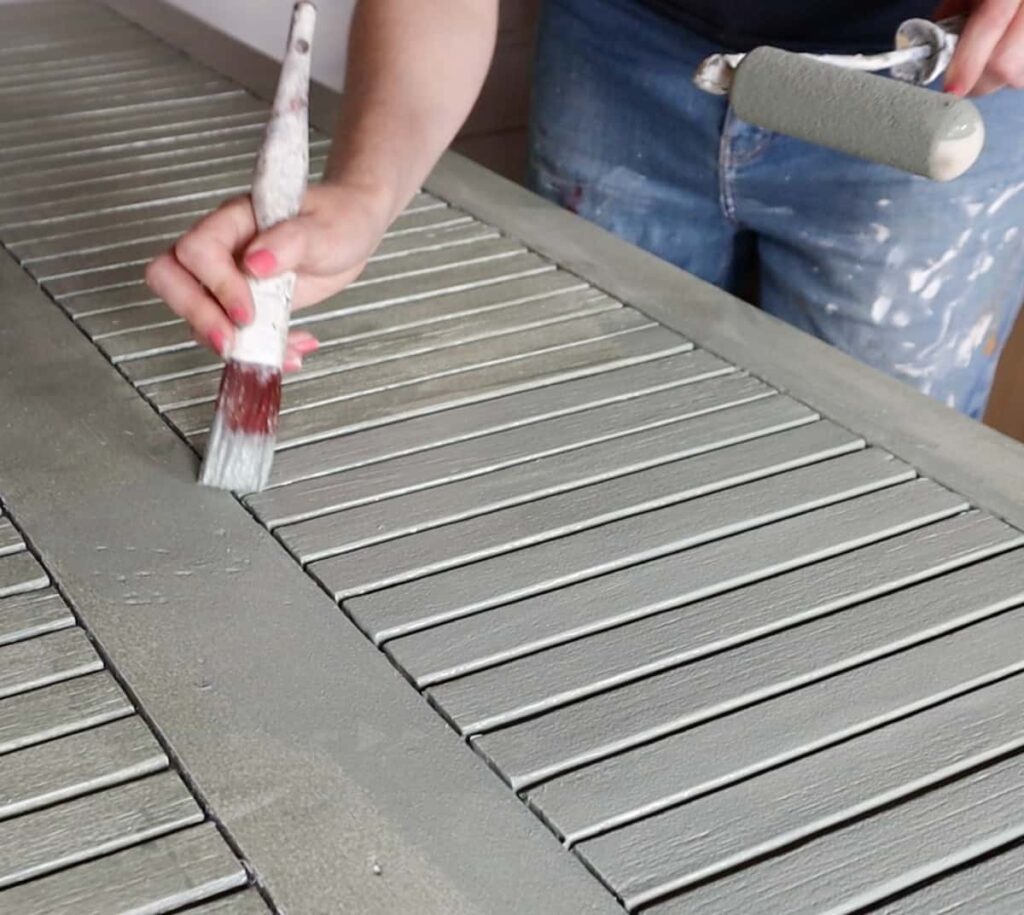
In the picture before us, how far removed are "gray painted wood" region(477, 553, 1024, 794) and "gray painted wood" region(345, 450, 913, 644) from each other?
74 millimetres

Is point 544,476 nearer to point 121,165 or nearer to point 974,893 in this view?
point 974,893

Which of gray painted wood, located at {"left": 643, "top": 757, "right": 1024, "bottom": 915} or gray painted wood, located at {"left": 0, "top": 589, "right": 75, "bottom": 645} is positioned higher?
gray painted wood, located at {"left": 643, "top": 757, "right": 1024, "bottom": 915}

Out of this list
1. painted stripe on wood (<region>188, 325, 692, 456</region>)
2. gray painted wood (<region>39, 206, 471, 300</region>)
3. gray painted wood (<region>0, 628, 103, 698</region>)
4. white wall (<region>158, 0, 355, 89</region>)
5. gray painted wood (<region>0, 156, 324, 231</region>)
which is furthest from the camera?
white wall (<region>158, 0, 355, 89</region>)

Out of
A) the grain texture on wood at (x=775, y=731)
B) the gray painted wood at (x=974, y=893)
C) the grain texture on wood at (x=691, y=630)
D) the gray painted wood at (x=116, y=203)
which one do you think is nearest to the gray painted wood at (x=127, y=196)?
the gray painted wood at (x=116, y=203)

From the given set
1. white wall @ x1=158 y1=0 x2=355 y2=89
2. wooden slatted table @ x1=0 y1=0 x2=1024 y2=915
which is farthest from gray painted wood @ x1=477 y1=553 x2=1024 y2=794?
white wall @ x1=158 y1=0 x2=355 y2=89

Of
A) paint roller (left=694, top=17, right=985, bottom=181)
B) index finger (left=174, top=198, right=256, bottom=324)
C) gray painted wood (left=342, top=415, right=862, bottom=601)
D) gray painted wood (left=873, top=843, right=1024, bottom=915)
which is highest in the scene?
paint roller (left=694, top=17, right=985, bottom=181)

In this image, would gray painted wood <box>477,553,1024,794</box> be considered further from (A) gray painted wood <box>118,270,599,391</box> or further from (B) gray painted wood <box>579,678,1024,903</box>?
(A) gray painted wood <box>118,270,599,391</box>

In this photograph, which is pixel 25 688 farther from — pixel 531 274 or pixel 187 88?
pixel 187 88

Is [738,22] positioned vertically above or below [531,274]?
above

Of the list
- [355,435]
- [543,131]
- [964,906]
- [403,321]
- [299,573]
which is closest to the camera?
[964,906]

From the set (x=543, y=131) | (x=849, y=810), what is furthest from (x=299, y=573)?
(x=543, y=131)

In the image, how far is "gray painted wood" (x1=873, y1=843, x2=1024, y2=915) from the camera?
19.9 inches

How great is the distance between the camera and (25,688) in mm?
598

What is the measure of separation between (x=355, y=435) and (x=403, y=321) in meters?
0.16
